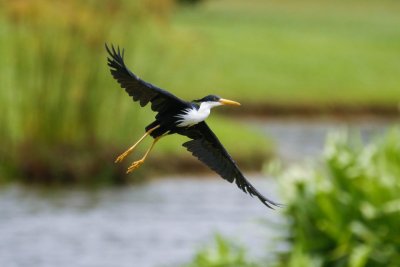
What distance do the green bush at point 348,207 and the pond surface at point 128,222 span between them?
4.29 m

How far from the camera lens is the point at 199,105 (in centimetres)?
430

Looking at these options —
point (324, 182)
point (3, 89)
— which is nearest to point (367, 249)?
point (324, 182)

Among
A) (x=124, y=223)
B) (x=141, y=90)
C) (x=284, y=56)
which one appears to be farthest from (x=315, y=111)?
(x=141, y=90)

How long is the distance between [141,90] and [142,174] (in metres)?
16.8

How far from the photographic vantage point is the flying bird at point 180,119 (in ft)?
14.0

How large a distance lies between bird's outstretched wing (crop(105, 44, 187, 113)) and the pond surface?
11.1m

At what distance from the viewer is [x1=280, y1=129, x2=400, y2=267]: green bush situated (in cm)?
1076

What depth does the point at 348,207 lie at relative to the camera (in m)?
11.0

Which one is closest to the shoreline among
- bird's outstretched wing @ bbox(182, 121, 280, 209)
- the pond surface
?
the pond surface

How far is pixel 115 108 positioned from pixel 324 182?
10106mm

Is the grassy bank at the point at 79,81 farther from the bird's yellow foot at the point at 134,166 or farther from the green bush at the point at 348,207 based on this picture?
the bird's yellow foot at the point at 134,166

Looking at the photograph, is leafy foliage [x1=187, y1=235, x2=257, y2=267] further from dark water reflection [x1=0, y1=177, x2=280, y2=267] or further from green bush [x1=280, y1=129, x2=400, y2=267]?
dark water reflection [x1=0, y1=177, x2=280, y2=267]

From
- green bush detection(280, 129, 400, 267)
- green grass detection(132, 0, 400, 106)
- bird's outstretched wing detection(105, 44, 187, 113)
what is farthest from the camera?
A: green grass detection(132, 0, 400, 106)

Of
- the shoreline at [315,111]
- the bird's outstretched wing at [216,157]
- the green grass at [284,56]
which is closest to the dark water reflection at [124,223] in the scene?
the green grass at [284,56]
